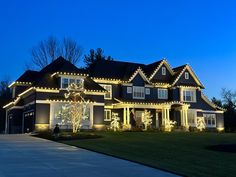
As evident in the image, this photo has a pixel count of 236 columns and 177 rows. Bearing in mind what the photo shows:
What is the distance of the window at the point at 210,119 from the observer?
49534 millimetres

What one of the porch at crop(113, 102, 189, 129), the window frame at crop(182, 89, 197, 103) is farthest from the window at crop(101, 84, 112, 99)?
the window frame at crop(182, 89, 197, 103)

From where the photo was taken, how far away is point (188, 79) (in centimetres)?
4875

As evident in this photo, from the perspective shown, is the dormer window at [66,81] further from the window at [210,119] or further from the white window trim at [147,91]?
the window at [210,119]

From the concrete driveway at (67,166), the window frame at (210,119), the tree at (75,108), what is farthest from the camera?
the window frame at (210,119)

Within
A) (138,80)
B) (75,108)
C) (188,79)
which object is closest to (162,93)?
(188,79)

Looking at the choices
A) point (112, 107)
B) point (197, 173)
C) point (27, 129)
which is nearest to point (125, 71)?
point (112, 107)

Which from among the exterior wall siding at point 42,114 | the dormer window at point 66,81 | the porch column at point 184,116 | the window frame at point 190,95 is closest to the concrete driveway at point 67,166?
the exterior wall siding at point 42,114

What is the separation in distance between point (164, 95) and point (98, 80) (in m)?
9.77

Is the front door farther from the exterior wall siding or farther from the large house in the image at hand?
the exterior wall siding

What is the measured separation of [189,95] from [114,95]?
10.6 metres

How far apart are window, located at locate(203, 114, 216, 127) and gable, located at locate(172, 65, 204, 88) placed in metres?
4.26

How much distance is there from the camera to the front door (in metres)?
38.0

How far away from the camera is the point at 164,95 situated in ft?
158

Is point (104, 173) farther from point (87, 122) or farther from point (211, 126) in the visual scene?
point (211, 126)
